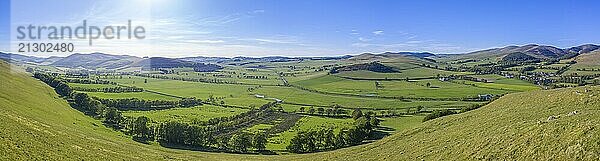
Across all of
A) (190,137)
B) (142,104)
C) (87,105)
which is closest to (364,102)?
(142,104)

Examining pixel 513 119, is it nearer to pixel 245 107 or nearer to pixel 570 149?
pixel 570 149

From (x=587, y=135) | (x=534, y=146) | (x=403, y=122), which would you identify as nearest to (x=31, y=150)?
(x=534, y=146)

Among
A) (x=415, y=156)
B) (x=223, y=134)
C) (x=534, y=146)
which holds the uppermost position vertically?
(x=534, y=146)

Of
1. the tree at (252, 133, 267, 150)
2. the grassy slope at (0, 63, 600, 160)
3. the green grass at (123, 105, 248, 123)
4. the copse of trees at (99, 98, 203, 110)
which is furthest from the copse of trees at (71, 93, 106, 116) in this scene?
the tree at (252, 133, 267, 150)

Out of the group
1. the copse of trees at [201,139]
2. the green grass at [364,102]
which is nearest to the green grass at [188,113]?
the copse of trees at [201,139]

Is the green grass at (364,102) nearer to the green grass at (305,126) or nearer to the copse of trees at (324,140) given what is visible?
the green grass at (305,126)

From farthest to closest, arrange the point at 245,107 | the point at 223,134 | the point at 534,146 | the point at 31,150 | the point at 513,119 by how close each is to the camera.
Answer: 1. the point at 245,107
2. the point at 223,134
3. the point at 513,119
4. the point at 31,150
5. the point at 534,146

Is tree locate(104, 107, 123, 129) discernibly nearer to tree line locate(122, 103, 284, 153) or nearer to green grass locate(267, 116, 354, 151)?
tree line locate(122, 103, 284, 153)

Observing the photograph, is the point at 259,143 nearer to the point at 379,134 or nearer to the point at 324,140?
the point at 324,140
